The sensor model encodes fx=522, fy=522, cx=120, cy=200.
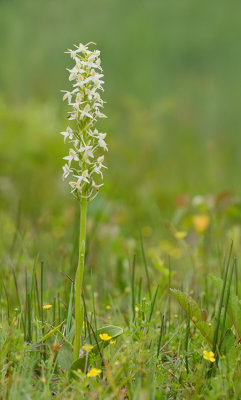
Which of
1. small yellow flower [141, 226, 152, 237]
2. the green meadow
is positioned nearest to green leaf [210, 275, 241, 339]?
the green meadow

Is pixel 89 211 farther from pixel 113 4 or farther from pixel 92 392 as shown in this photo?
pixel 113 4

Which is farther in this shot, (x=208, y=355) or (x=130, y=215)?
(x=130, y=215)

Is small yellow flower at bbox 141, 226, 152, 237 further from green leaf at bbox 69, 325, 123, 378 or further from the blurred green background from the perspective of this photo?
green leaf at bbox 69, 325, 123, 378

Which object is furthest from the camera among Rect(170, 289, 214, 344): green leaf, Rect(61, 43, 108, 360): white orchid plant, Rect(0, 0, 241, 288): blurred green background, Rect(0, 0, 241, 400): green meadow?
Rect(0, 0, 241, 288): blurred green background

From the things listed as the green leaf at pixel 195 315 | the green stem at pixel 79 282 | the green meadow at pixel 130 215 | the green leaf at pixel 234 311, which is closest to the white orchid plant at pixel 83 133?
the green stem at pixel 79 282

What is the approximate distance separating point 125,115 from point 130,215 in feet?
11.1

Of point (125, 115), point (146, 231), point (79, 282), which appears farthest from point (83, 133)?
point (125, 115)

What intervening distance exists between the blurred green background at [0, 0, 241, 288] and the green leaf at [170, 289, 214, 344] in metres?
1.02

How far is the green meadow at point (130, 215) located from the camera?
1737 mm

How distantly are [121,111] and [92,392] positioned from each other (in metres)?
7.04

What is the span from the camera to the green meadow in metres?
1.74

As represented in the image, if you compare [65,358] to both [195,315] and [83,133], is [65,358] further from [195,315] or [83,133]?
[83,133]

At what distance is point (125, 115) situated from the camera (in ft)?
26.8

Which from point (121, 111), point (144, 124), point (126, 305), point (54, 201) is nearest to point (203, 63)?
point (121, 111)
